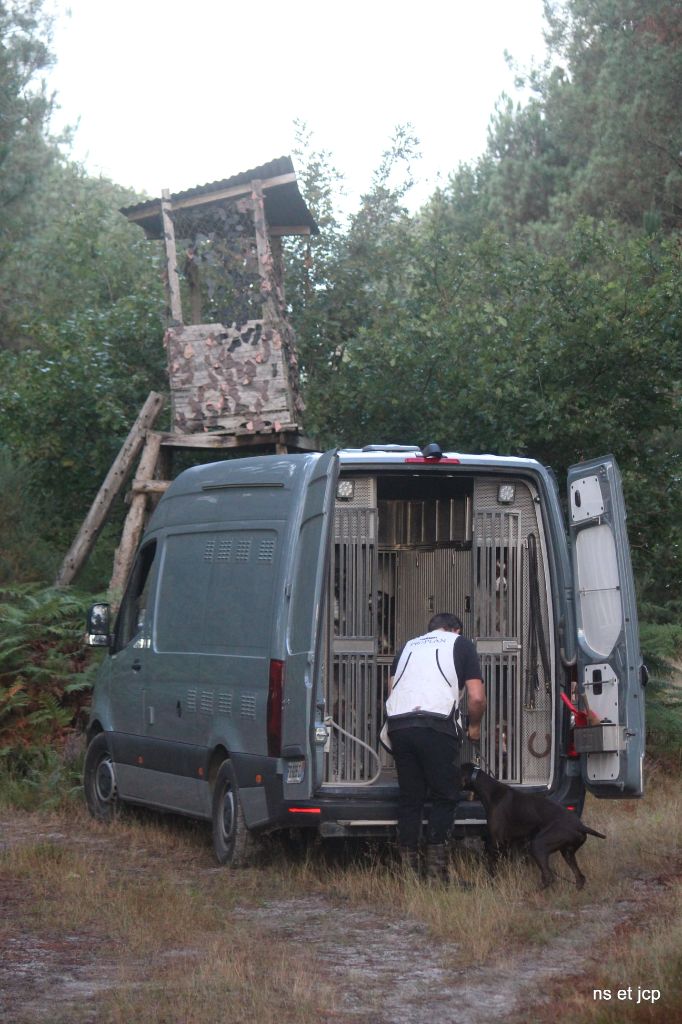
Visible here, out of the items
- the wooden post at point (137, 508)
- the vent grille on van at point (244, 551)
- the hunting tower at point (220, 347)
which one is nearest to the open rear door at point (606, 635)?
the vent grille on van at point (244, 551)

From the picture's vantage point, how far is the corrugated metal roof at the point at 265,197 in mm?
16781

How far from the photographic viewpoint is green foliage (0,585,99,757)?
13.5 meters

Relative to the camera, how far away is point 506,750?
9.47 m

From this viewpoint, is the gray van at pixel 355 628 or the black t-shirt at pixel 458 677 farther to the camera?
the black t-shirt at pixel 458 677

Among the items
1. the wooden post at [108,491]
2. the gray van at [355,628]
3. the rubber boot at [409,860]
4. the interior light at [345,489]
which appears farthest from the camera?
the wooden post at [108,491]

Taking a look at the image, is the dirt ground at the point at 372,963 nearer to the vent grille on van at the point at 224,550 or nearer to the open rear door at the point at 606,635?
the open rear door at the point at 606,635

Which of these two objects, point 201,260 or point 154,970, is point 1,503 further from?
point 154,970

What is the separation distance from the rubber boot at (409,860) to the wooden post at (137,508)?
8625mm

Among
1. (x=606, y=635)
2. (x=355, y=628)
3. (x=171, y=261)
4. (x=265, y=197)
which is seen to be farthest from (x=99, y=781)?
(x=265, y=197)

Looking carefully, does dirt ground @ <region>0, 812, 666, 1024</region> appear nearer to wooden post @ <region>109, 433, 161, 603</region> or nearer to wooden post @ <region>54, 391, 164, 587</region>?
wooden post @ <region>109, 433, 161, 603</region>

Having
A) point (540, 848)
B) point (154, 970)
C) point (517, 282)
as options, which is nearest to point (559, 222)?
point (517, 282)

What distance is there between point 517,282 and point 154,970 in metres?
13.0

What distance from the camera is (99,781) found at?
11.8 meters

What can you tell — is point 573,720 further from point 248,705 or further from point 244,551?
point 244,551
